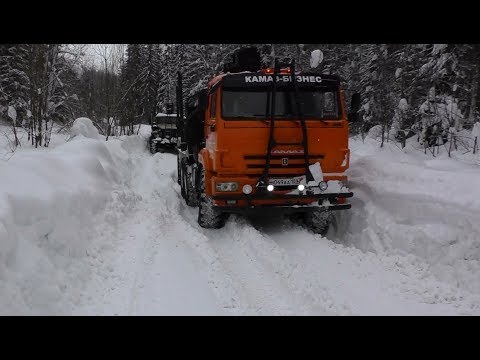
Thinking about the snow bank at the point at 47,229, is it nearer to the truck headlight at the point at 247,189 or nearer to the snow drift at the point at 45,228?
the snow drift at the point at 45,228

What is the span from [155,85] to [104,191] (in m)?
46.5

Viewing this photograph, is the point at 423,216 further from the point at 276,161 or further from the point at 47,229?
the point at 47,229

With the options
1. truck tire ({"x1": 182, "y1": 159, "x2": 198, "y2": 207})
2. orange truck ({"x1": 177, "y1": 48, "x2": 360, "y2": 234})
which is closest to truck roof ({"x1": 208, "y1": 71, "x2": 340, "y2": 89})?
orange truck ({"x1": 177, "y1": 48, "x2": 360, "y2": 234})

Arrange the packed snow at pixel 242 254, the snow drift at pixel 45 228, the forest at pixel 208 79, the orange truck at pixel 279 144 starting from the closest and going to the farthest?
the snow drift at pixel 45 228 < the packed snow at pixel 242 254 < the orange truck at pixel 279 144 < the forest at pixel 208 79

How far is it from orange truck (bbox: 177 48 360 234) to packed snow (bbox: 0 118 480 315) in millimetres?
651

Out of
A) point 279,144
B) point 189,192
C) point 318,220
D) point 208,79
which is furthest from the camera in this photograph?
point 208,79

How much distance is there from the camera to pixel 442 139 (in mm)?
15984

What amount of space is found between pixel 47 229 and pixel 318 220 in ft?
15.6

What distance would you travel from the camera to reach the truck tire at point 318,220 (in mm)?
7680

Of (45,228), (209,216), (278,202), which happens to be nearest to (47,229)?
(45,228)

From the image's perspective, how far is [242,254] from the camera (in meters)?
6.38

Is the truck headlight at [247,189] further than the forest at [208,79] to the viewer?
No

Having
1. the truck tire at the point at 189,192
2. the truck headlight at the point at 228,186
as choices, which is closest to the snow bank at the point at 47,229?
the truck tire at the point at 189,192

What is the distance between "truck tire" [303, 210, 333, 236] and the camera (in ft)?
25.2
